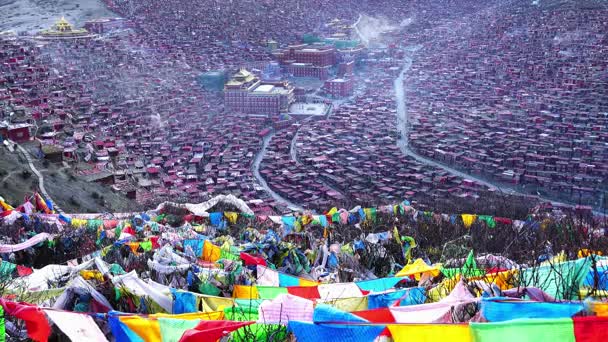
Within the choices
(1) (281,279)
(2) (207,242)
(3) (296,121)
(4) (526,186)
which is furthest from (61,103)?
(1) (281,279)

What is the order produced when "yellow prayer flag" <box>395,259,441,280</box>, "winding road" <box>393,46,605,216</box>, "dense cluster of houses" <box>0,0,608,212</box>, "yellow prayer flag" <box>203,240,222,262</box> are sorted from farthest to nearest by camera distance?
1. "dense cluster of houses" <box>0,0,608,212</box>
2. "winding road" <box>393,46,605,216</box>
3. "yellow prayer flag" <box>203,240,222,262</box>
4. "yellow prayer flag" <box>395,259,441,280</box>

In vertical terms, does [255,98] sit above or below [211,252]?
below

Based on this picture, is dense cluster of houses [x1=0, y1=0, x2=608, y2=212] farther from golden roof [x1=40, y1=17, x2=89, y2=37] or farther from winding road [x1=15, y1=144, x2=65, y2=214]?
golden roof [x1=40, y1=17, x2=89, y2=37]

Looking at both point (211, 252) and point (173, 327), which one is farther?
point (211, 252)

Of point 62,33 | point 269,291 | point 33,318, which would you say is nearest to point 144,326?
point 33,318

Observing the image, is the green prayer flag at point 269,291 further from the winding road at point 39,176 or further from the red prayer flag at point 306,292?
the winding road at point 39,176

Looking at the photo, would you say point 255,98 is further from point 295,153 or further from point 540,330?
point 540,330

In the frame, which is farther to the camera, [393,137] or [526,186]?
[393,137]

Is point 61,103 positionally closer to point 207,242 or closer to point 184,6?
point 207,242

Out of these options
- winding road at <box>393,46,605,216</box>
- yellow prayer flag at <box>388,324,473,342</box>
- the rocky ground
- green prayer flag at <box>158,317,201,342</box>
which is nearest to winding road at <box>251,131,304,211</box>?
the rocky ground

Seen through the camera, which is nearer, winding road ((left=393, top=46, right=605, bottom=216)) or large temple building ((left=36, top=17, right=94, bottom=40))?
winding road ((left=393, top=46, right=605, bottom=216))

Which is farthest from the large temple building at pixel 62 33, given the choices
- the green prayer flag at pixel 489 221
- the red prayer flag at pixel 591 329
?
the red prayer flag at pixel 591 329
